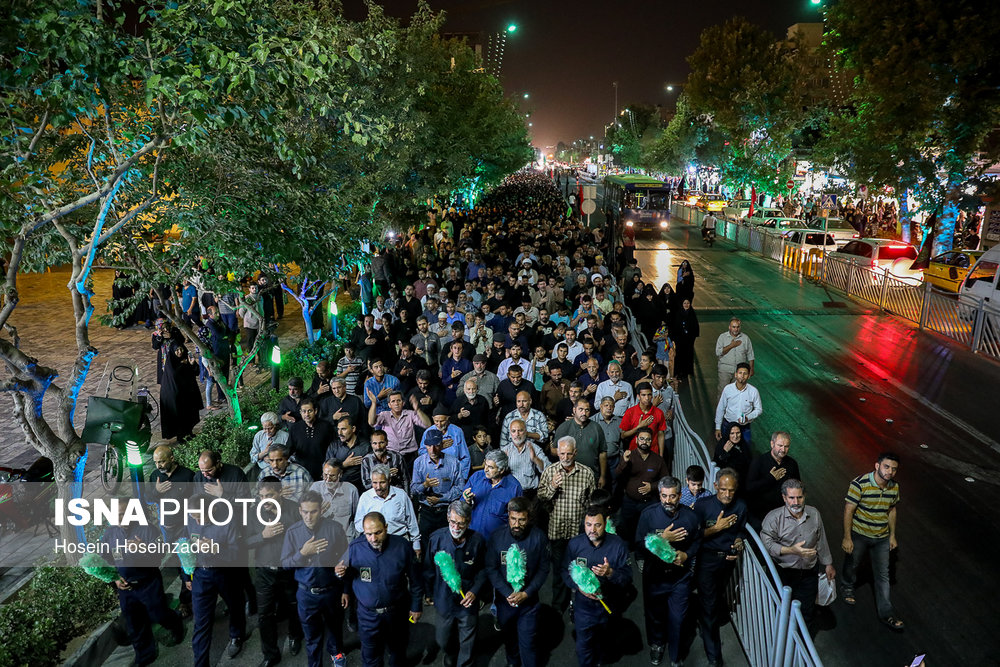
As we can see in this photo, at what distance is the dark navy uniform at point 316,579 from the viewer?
5410mm

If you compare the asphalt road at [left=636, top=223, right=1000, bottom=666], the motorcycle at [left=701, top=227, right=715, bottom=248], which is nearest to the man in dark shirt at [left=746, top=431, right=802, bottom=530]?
the asphalt road at [left=636, top=223, right=1000, bottom=666]

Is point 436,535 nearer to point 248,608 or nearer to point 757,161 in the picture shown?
point 248,608

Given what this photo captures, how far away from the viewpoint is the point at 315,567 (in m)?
5.38

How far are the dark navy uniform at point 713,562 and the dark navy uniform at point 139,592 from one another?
447cm

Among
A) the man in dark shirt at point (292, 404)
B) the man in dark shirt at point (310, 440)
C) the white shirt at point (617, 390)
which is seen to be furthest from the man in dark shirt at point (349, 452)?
the white shirt at point (617, 390)

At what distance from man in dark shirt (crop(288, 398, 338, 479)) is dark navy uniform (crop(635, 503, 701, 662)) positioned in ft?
11.6

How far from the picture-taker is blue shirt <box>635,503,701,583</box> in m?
5.49

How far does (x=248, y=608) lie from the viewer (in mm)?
6492

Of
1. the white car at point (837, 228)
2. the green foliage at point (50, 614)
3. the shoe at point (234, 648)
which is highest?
the white car at point (837, 228)

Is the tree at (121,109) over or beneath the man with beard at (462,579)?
over

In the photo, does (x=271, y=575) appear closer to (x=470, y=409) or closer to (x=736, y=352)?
(x=470, y=409)

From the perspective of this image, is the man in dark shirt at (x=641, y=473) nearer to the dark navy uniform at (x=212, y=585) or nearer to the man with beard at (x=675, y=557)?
the man with beard at (x=675, y=557)

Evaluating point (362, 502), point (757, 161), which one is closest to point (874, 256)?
point (757, 161)

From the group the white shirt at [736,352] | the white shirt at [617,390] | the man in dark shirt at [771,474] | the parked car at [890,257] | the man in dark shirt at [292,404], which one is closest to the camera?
the man in dark shirt at [771,474]
